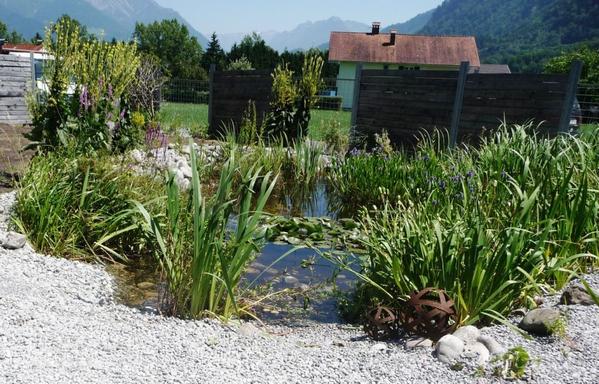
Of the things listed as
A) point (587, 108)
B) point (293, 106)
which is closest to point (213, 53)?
point (293, 106)

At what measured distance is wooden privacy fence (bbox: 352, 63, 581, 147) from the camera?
7.11m

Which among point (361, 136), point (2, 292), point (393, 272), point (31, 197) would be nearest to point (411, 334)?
point (393, 272)

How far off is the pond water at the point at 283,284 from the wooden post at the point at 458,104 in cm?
462

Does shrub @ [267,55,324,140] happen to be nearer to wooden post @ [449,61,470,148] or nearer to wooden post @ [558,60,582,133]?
wooden post @ [449,61,470,148]

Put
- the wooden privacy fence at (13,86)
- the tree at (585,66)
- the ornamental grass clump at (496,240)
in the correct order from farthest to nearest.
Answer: the tree at (585,66)
the wooden privacy fence at (13,86)
the ornamental grass clump at (496,240)

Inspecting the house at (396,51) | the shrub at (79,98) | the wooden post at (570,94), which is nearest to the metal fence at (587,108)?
the wooden post at (570,94)

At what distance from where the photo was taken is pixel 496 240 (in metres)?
2.79

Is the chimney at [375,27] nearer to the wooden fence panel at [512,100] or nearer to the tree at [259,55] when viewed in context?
the tree at [259,55]

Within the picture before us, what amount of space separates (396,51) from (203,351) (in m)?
40.5

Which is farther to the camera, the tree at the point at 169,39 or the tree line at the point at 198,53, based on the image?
the tree at the point at 169,39

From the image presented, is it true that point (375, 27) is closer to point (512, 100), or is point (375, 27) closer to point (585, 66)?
point (585, 66)

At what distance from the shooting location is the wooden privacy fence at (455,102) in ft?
23.3

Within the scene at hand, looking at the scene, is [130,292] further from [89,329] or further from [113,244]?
[89,329]

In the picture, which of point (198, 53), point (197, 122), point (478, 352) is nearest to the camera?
point (478, 352)
